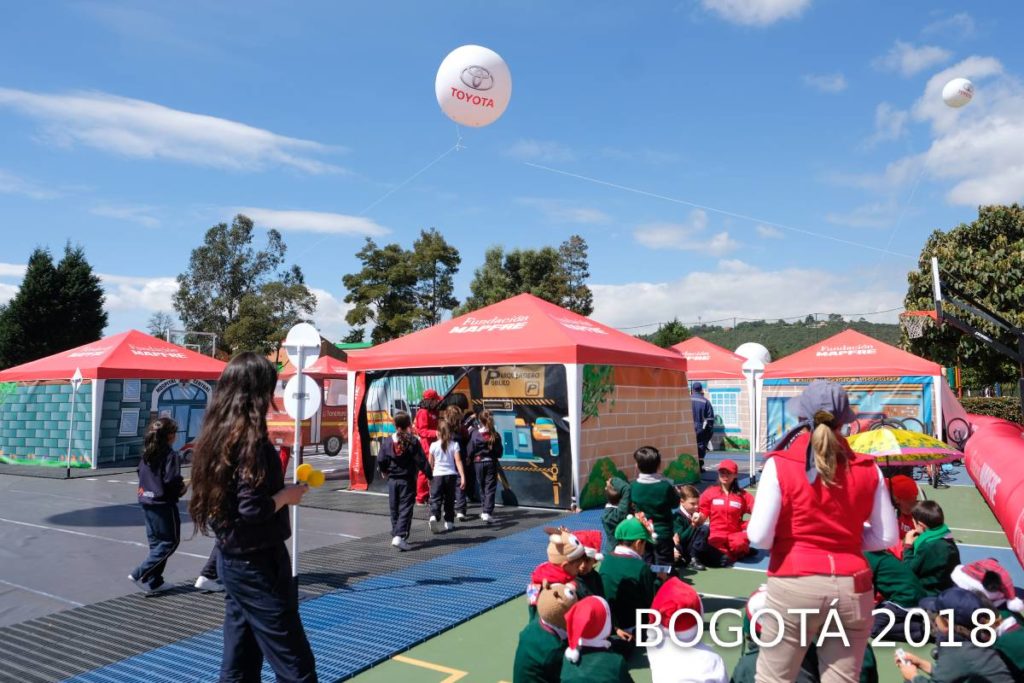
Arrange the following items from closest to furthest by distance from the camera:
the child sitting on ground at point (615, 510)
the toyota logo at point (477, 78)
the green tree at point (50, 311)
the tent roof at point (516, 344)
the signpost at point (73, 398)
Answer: the child sitting on ground at point (615, 510)
the toyota logo at point (477, 78)
the tent roof at point (516, 344)
the signpost at point (73, 398)
the green tree at point (50, 311)

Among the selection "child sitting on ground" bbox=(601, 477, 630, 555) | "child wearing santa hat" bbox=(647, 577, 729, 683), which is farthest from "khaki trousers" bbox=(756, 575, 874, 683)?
"child sitting on ground" bbox=(601, 477, 630, 555)

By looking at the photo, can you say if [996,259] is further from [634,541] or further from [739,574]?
[634,541]

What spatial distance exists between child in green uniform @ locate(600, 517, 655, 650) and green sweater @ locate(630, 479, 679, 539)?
992 mm

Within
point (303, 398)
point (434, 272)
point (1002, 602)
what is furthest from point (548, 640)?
point (434, 272)

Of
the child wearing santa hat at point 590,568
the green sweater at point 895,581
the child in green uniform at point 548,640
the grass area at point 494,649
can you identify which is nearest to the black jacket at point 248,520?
the child in green uniform at point 548,640

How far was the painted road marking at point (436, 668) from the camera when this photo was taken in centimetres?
415

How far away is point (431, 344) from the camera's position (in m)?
11.4

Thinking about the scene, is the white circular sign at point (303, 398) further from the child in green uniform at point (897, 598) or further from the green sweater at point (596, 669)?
the child in green uniform at point (897, 598)

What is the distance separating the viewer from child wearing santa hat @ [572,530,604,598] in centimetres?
374

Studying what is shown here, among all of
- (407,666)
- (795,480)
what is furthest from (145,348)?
(795,480)

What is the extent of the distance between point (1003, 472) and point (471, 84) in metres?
7.95

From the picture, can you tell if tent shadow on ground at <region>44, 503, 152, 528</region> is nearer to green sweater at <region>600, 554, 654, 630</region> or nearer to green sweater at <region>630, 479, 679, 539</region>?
green sweater at <region>630, 479, 679, 539</region>

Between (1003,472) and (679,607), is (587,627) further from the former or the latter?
(1003,472)

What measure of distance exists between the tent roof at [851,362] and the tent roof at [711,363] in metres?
2.98
